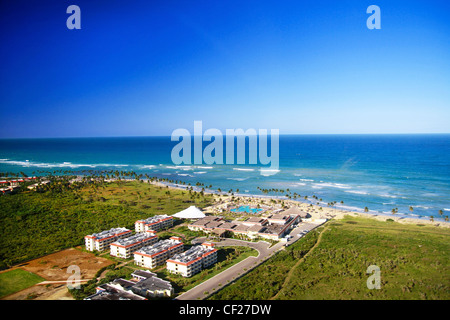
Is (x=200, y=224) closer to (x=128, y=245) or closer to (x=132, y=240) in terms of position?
(x=132, y=240)

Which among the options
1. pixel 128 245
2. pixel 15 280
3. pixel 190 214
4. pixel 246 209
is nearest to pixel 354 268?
pixel 128 245

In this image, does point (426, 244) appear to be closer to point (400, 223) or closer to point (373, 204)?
point (400, 223)

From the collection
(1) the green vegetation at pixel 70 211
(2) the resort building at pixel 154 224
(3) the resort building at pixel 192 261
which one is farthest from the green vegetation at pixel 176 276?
(1) the green vegetation at pixel 70 211

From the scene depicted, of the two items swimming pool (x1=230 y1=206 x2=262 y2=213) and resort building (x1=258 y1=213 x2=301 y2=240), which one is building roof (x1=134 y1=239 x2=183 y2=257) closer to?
resort building (x1=258 y1=213 x2=301 y2=240)

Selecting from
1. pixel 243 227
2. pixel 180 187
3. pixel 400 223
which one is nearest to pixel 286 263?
pixel 243 227

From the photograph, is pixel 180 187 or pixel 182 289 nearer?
pixel 182 289
